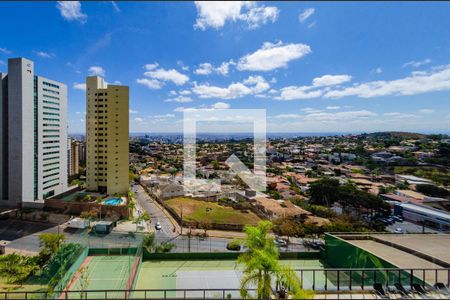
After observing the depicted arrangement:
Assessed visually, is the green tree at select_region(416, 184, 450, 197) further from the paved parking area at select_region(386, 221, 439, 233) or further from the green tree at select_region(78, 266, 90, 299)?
the green tree at select_region(78, 266, 90, 299)

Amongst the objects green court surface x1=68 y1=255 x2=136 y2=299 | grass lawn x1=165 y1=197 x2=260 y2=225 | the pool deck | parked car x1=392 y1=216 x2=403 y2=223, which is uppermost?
green court surface x1=68 y1=255 x2=136 y2=299

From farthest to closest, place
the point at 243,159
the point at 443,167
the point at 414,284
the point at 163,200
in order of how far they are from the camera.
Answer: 1. the point at 243,159
2. the point at 443,167
3. the point at 163,200
4. the point at 414,284

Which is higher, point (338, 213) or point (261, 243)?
point (261, 243)

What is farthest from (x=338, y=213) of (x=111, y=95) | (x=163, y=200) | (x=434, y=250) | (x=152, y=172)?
(x=152, y=172)

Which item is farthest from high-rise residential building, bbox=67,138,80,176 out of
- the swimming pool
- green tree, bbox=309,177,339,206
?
green tree, bbox=309,177,339,206

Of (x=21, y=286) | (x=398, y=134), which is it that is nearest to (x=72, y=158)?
(x=21, y=286)

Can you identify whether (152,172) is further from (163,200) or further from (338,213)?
(338,213)

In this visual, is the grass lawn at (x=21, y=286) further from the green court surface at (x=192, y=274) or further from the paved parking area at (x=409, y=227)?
the paved parking area at (x=409, y=227)

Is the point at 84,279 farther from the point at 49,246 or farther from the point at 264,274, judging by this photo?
the point at 49,246
